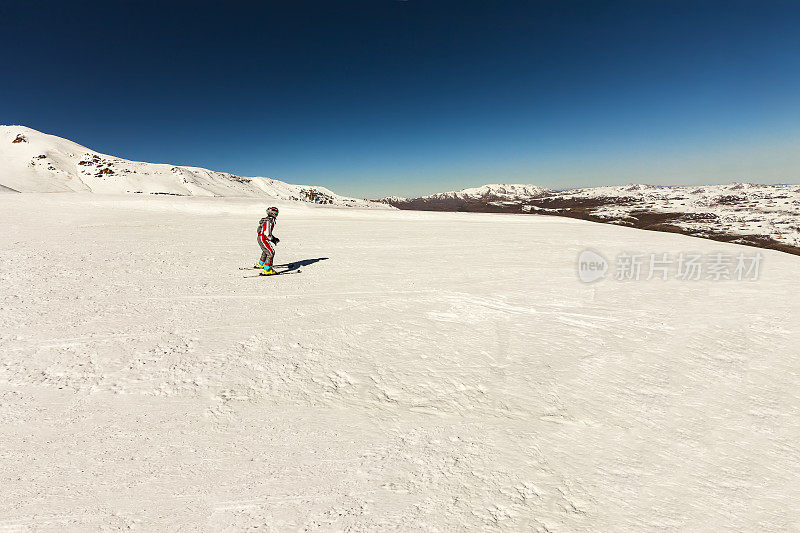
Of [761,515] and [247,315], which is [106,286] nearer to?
[247,315]

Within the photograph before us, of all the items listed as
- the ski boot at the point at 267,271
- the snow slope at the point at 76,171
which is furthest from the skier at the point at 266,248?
the snow slope at the point at 76,171

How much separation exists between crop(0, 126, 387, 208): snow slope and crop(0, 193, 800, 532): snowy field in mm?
43065

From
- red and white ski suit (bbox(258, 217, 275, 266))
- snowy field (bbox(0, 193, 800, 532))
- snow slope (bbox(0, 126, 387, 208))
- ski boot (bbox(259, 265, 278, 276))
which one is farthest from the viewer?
snow slope (bbox(0, 126, 387, 208))

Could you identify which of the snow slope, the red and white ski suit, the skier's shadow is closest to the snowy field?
the red and white ski suit

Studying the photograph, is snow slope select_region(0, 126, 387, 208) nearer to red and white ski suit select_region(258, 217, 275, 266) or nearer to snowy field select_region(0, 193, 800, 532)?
red and white ski suit select_region(258, 217, 275, 266)

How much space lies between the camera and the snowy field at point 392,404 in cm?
256

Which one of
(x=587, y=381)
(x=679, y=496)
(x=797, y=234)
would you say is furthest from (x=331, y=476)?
(x=797, y=234)

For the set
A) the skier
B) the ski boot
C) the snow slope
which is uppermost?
the snow slope

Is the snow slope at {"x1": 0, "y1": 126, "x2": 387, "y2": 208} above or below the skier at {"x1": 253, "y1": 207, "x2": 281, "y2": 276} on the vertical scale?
above

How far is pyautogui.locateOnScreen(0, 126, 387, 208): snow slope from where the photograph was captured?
51147mm

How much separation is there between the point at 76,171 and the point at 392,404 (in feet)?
268

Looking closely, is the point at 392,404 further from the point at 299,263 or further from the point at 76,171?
the point at 76,171

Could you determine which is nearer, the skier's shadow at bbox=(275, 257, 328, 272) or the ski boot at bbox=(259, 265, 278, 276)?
the ski boot at bbox=(259, 265, 278, 276)

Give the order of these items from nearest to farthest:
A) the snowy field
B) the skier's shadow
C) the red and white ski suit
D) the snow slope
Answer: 1. the snowy field
2. the red and white ski suit
3. the skier's shadow
4. the snow slope
